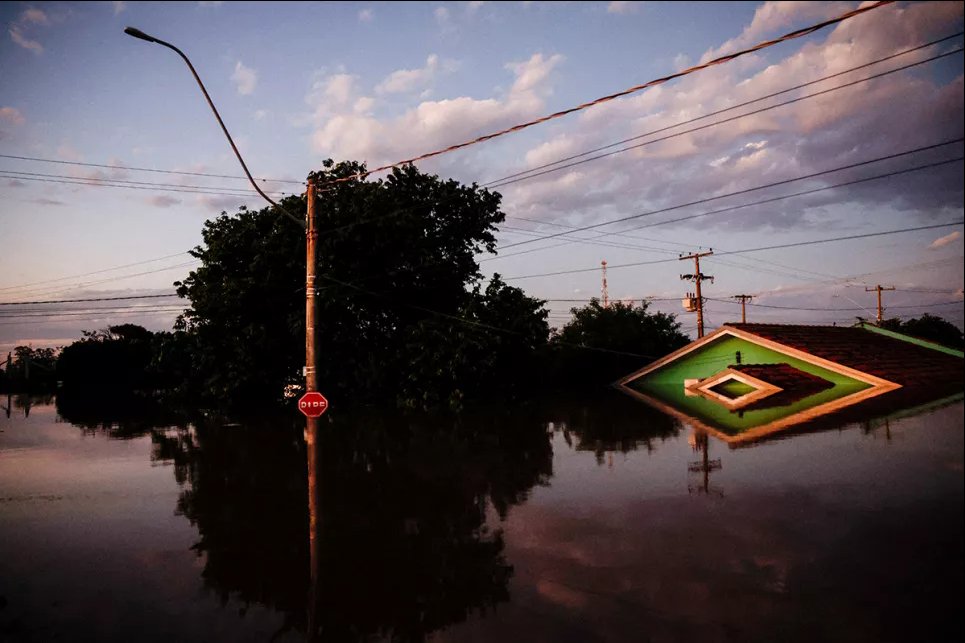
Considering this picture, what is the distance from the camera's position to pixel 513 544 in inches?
316

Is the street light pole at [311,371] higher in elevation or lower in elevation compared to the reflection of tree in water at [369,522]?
higher

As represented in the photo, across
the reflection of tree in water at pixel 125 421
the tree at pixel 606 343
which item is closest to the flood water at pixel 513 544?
the reflection of tree in water at pixel 125 421

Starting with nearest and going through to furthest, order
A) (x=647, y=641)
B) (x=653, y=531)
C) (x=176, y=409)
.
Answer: (x=647, y=641) → (x=653, y=531) → (x=176, y=409)

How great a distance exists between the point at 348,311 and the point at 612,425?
1612 cm

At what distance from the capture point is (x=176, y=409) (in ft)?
123

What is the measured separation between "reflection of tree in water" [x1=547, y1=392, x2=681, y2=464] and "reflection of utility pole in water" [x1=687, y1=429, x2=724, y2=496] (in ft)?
3.08

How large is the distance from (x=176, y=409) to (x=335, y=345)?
15.4 m

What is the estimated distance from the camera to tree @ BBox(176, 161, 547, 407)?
28641 mm

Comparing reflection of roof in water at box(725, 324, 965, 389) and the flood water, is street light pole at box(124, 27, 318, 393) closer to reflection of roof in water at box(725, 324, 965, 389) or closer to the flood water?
the flood water

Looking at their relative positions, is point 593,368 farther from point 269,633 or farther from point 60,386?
point 60,386

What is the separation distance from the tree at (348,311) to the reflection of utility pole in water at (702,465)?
1333cm

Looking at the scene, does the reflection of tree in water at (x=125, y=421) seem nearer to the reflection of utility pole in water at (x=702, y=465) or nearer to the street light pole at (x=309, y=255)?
the street light pole at (x=309, y=255)

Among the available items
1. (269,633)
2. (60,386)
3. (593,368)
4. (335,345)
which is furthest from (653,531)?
(60,386)

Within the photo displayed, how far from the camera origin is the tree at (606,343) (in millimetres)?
43438
